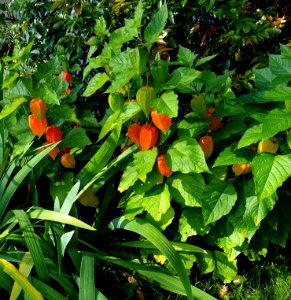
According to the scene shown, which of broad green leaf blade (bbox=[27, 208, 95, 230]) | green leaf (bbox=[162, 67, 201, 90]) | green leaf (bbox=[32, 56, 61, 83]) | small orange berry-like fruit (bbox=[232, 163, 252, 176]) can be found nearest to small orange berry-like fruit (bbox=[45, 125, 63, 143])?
green leaf (bbox=[32, 56, 61, 83])

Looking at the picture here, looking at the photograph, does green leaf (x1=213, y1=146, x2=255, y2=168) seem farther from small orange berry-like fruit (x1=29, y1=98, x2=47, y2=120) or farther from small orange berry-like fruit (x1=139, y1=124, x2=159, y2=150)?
small orange berry-like fruit (x1=29, y1=98, x2=47, y2=120)

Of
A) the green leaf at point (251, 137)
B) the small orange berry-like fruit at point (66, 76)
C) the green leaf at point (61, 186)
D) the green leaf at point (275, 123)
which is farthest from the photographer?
the small orange berry-like fruit at point (66, 76)

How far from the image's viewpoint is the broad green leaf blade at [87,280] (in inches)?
73.9

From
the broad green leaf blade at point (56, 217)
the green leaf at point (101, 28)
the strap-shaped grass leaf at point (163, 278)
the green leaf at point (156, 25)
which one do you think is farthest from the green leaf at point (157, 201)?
the green leaf at point (101, 28)

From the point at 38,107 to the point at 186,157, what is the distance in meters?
0.68

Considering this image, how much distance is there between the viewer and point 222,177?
84.0 inches

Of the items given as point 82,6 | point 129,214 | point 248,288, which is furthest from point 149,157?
point 82,6

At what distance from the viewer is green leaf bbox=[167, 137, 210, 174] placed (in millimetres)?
1948

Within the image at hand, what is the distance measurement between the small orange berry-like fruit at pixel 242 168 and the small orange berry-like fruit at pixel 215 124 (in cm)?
20

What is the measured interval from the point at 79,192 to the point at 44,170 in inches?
9.7

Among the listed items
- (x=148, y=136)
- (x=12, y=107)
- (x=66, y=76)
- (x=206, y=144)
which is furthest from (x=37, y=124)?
(x=206, y=144)

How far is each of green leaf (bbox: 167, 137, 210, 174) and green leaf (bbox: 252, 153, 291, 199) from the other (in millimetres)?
203

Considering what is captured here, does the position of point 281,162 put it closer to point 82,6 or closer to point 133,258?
point 133,258

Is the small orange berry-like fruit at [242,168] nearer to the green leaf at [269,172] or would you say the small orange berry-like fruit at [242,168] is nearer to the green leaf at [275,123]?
the green leaf at [269,172]
